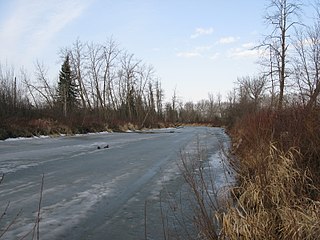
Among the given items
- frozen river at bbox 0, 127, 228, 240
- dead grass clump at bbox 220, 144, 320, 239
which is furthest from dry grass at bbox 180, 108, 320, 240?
frozen river at bbox 0, 127, 228, 240

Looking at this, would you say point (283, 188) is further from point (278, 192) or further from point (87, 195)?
point (87, 195)

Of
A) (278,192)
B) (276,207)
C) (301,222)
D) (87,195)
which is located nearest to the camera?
(301,222)

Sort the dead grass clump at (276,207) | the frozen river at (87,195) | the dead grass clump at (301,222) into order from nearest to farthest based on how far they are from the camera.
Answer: the dead grass clump at (301,222) < the dead grass clump at (276,207) < the frozen river at (87,195)

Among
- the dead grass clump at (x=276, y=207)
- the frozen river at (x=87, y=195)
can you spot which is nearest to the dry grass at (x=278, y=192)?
the dead grass clump at (x=276, y=207)

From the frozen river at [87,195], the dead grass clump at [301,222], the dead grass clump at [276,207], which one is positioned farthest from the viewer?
the frozen river at [87,195]

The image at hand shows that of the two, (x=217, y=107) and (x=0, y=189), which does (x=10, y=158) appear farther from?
(x=217, y=107)

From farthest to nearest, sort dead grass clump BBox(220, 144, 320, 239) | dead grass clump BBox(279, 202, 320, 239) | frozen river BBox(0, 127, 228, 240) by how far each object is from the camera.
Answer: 1. frozen river BBox(0, 127, 228, 240)
2. dead grass clump BBox(220, 144, 320, 239)
3. dead grass clump BBox(279, 202, 320, 239)

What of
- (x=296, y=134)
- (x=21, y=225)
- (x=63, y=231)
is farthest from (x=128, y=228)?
(x=296, y=134)

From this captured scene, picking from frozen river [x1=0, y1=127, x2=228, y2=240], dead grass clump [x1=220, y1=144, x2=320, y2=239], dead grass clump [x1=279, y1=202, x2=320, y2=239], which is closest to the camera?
dead grass clump [x1=279, y1=202, x2=320, y2=239]

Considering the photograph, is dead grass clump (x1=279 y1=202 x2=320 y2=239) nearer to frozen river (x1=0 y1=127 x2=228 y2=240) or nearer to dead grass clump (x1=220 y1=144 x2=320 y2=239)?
dead grass clump (x1=220 y1=144 x2=320 y2=239)

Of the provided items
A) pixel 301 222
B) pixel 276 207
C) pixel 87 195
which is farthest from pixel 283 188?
pixel 87 195

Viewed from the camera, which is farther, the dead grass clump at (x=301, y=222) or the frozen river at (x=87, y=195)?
the frozen river at (x=87, y=195)

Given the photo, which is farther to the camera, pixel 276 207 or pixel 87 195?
pixel 87 195

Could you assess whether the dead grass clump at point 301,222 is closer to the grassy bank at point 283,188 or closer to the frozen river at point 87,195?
the grassy bank at point 283,188
